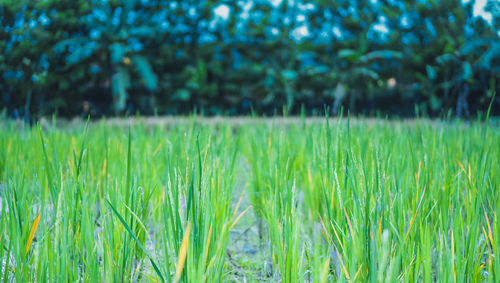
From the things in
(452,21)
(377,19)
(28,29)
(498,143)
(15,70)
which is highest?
(377,19)

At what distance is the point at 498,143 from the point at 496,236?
115cm

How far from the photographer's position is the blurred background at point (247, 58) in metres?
10.8

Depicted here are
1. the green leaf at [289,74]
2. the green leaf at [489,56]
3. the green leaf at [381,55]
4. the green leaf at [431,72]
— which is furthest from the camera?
the green leaf at [289,74]

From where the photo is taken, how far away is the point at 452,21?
10.7m

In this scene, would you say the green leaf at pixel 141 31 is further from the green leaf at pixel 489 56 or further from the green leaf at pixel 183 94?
the green leaf at pixel 489 56

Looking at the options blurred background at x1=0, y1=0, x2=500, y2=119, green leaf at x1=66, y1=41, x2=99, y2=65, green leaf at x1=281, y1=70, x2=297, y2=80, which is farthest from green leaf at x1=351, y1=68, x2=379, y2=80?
green leaf at x1=66, y1=41, x2=99, y2=65

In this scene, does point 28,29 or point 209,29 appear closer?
point 28,29

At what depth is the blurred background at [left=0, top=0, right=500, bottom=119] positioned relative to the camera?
35.3 ft

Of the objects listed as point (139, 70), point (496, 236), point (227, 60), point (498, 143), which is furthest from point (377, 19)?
point (496, 236)

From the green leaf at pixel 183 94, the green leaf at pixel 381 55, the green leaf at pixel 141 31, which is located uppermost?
the green leaf at pixel 141 31

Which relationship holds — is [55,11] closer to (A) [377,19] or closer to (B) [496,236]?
(A) [377,19]

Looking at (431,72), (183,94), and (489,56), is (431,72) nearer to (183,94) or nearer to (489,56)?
(489,56)

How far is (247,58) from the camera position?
42.8 feet

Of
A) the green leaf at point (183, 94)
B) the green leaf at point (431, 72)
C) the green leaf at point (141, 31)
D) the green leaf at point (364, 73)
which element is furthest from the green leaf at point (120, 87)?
the green leaf at point (431, 72)
